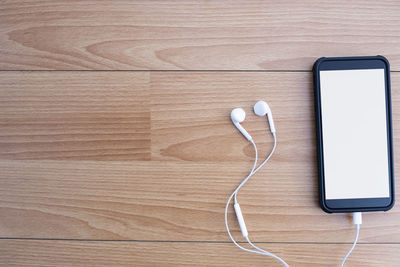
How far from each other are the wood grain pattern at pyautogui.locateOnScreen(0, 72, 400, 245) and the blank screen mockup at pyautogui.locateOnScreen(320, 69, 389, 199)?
4 cm

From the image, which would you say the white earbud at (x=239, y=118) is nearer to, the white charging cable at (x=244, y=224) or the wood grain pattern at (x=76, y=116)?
the white charging cable at (x=244, y=224)

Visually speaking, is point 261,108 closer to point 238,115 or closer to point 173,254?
point 238,115

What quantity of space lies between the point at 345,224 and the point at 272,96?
0.80 feet

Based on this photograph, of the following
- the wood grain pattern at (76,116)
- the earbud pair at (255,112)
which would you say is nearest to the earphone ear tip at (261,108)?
the earbud pair at (255,112)

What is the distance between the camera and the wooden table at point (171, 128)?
0.50m

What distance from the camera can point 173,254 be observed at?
19.8 inches

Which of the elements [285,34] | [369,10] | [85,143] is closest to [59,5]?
[85,143]

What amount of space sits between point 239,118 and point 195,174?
0.12 m

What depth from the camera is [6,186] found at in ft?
1.69

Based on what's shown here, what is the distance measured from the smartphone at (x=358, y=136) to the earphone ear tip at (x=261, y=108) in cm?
8

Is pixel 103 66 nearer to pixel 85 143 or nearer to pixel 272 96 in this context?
pixel 85 143

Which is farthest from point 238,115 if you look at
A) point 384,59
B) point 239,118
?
point 384,59

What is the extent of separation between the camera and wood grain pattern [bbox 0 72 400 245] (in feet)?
1.64

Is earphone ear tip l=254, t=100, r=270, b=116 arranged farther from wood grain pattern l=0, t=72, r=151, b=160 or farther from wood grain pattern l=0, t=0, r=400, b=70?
wood grain pattern l=0, t=72, r=151, b=160
